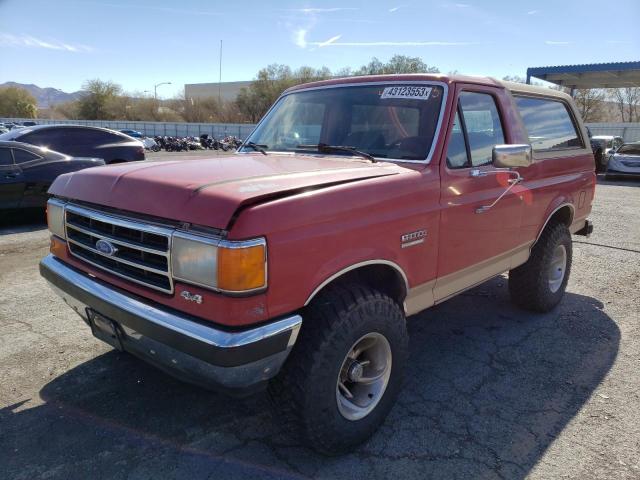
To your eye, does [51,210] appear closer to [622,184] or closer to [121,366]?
[121,366]

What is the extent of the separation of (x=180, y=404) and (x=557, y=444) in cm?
229

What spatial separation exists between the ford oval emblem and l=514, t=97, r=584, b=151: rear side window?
3.31 metres

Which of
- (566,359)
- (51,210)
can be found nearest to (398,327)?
(566,359)

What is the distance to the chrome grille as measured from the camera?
2.17 m

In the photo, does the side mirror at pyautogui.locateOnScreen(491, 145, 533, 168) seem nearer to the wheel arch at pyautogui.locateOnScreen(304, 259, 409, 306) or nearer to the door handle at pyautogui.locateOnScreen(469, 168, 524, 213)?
the door handle at pyautogui.locateOnScreen(469, 168, 524, 213)

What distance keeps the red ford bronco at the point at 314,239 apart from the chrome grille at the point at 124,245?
1 centimetres

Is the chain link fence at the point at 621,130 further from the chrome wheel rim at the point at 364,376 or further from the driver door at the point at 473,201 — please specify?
the chrome wheel rim at the point at 364,376

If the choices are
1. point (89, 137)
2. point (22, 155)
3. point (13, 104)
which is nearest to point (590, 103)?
point (89, 137)

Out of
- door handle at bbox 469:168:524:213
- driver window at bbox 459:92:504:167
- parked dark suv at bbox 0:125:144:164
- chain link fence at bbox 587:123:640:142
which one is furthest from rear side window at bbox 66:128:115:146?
chain link fence at bbox 587:123:640:142

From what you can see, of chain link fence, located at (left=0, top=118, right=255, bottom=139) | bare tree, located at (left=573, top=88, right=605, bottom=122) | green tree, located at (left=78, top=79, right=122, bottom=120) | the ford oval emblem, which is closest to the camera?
the ford oval emblem

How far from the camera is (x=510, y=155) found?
9.70 feet

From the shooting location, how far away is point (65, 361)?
3502 millimetres

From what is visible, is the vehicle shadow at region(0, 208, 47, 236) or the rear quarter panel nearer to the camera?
the rear quarter panel

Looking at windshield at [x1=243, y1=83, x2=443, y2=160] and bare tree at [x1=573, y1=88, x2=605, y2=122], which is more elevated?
bare tree at [x1=573, y1=88, x2=605, y2=122]
